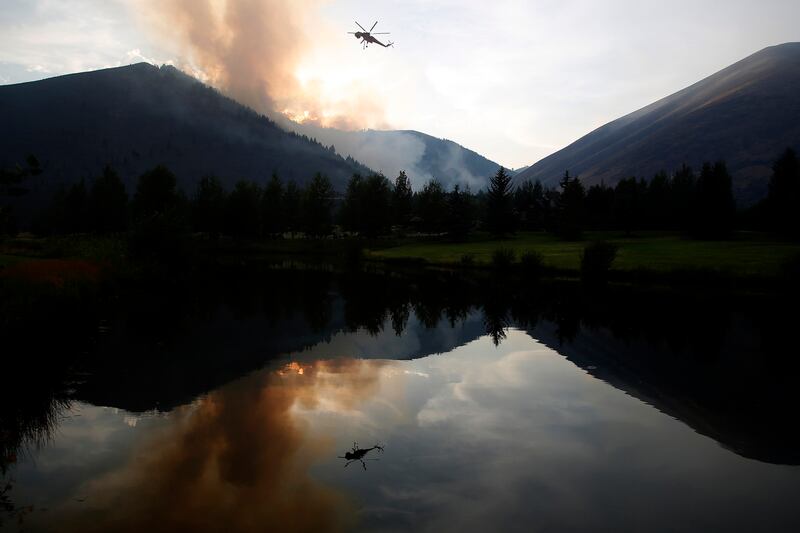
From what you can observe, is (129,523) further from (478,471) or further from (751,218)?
(751,218)

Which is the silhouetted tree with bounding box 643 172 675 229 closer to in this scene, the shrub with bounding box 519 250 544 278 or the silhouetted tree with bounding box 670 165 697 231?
the silhouetted tree with bounding box 670 165 697 231

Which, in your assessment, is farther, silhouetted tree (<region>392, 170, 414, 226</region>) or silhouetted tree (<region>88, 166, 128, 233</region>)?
silhouetted tree (<region>392, 170, 414, 226</region>)

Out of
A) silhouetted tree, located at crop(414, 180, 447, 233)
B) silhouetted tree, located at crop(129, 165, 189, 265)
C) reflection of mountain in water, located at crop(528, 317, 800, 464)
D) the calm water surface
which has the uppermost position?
silhouetted tree, located at crop(414, 180, 447, 233)

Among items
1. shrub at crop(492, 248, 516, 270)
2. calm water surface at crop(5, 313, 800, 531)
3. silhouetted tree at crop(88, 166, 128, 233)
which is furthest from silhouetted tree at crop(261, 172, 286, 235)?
calm water surface at crop(5, 313, 800, 531)

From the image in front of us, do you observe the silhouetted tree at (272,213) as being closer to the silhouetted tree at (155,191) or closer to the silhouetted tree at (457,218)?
the silhouetted tree at (155,191)

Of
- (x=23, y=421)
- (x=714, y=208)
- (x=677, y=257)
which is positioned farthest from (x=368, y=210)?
(x=23, y=421)

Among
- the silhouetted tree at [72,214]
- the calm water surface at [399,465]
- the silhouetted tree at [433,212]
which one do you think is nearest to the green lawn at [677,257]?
the silhouetted tree at [433,212]
